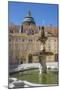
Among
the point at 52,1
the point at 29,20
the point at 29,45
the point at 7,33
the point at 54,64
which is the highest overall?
the point at 52,1

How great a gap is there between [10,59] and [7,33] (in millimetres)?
310

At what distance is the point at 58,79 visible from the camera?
2375 millimetres

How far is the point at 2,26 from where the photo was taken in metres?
2.26

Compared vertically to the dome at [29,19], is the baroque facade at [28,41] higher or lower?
lower

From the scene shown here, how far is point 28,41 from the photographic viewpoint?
2312 mm

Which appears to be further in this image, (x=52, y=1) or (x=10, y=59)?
(x=52, y=1)

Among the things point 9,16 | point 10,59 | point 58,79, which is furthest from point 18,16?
point 58,79

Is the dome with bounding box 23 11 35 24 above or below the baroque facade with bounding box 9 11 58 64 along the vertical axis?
above

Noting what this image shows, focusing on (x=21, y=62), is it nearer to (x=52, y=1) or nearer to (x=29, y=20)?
(x=29, y=20)

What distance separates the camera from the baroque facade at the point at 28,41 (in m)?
2.27

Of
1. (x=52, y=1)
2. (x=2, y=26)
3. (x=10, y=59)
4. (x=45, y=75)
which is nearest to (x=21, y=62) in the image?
(x=10, y=59)

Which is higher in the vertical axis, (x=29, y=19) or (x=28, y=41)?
(x=29, y=19)

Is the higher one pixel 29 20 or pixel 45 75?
pixel 29 20

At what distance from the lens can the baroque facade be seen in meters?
2.27
